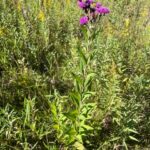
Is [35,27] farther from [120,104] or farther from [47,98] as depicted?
[120,104]

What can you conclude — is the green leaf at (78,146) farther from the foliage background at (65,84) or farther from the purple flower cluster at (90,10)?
the purple flower cluster at (90,10)

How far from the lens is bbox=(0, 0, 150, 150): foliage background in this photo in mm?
2984

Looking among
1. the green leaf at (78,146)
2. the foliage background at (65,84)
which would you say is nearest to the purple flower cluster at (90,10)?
the foliage background at (65,84)

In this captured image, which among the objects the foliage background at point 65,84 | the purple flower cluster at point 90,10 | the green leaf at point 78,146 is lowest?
the green leaf at point 78,146

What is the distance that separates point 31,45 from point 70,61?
71 cm

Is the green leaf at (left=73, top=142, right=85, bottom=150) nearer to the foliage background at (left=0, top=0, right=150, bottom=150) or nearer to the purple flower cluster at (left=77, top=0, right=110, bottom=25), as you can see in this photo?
the foliage background at (left=0, top=0, right=150, bottom=150)

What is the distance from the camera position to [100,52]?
3650 mm

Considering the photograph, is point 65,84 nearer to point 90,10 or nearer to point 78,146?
point 78,146

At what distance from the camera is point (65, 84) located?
3859 mm

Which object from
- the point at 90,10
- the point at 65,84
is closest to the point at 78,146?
the point at 65,84

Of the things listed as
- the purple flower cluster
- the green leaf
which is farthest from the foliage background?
the purple flower cluster

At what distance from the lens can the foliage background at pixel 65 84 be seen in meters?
2.98

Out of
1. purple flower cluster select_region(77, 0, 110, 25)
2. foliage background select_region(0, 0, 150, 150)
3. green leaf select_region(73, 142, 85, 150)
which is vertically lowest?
green leaf select_region(73, 142, 85, 150)

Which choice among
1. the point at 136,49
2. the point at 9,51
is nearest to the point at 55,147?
the point at 9,51
